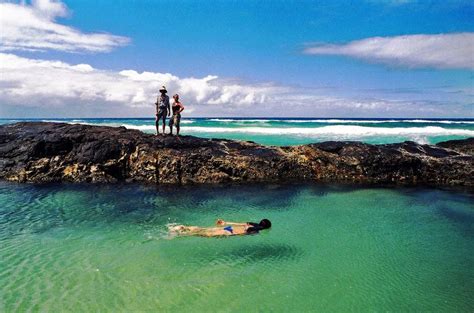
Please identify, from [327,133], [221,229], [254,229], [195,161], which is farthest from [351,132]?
[221,229]

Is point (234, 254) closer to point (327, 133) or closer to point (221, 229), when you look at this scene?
point (221, 229)

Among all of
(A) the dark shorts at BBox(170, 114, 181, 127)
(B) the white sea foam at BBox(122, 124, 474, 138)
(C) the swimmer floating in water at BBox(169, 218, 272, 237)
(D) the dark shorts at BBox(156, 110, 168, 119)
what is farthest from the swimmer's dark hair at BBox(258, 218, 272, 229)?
(B) the white sea foam at BBox(122, 124, 474, 138)

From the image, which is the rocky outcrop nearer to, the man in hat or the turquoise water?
the man in hat

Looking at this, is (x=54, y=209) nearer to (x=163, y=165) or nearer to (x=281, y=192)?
(x=163, y=165)

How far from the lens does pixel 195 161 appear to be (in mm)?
14398

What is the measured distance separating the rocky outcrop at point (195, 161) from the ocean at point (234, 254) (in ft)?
5.92

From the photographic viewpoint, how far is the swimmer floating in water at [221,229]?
863 cm

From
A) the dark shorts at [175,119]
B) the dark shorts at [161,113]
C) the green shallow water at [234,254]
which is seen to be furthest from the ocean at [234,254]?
the dark shorts at [161,113]

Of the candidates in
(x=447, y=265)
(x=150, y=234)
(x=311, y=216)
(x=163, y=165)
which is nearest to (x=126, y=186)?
(x=163, y=165)

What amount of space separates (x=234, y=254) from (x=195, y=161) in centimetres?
724

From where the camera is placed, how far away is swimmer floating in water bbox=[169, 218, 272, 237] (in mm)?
8633

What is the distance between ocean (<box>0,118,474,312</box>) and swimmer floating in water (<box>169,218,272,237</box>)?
0.22 metres

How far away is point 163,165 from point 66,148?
161 inches

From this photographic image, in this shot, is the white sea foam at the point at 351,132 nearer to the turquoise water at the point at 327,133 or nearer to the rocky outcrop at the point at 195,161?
the turquoise water at the point at 327,133
